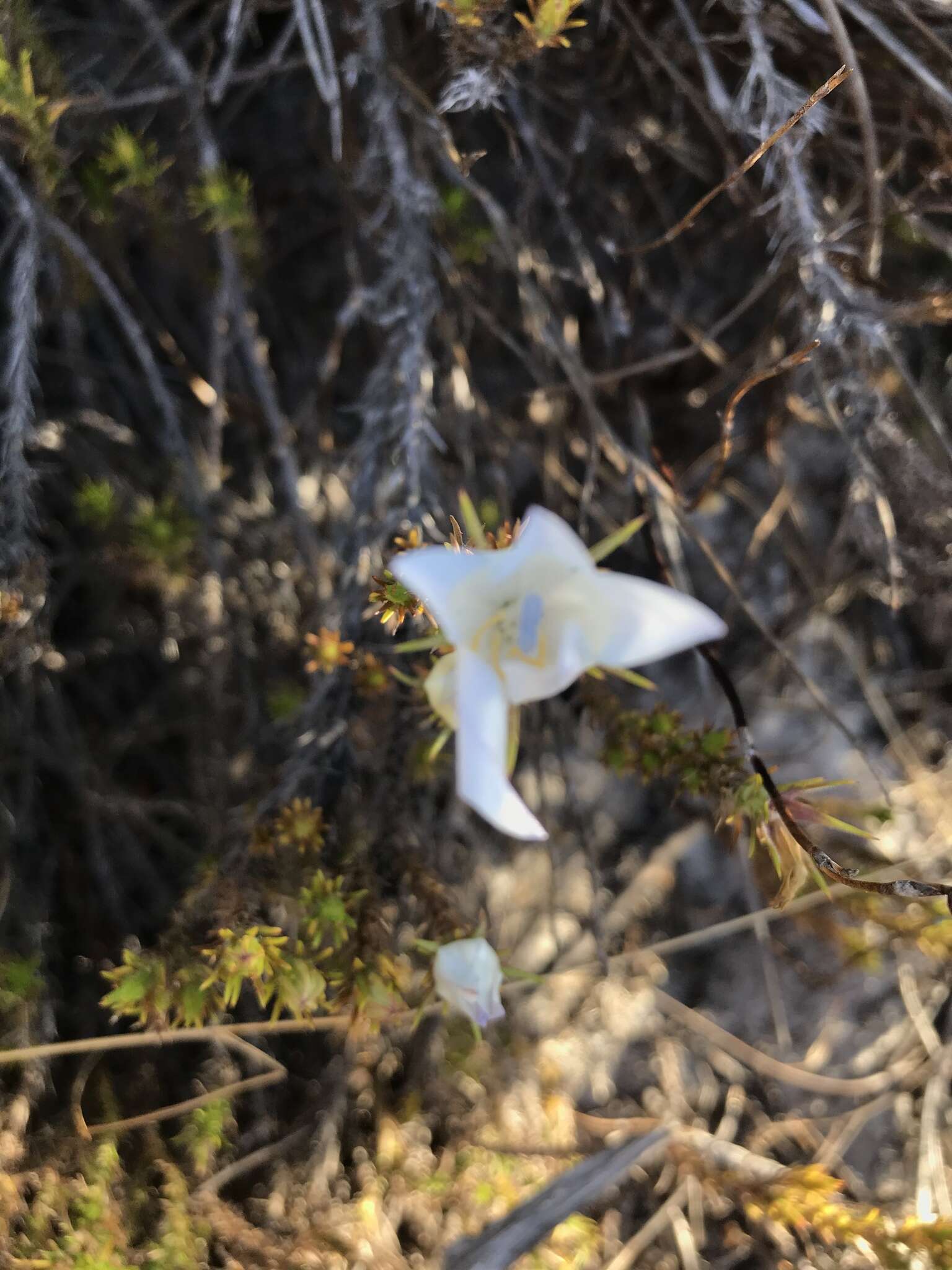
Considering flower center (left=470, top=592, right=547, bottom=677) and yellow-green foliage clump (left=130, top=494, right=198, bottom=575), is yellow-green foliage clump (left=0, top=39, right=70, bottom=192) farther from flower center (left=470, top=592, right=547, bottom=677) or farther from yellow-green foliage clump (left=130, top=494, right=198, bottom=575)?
flower center (left=470, top=592, right=547, bottom=677)

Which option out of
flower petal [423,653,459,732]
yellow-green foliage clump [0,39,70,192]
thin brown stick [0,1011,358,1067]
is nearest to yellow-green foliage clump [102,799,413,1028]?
thin brown stick [0,1011,358,1067]

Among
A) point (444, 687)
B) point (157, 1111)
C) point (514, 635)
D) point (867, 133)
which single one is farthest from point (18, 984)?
point (867, 133)

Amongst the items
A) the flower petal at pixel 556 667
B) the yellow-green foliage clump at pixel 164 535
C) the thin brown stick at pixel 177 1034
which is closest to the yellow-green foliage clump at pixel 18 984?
the thin brown stick at pixel 177 1034

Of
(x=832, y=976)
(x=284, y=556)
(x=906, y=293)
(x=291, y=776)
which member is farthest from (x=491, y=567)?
(x=832, y=976)

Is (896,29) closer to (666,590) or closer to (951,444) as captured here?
(951,444)

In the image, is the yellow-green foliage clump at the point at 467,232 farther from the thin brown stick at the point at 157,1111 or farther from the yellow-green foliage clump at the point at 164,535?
the thin brown stick at the point at 157,1111
